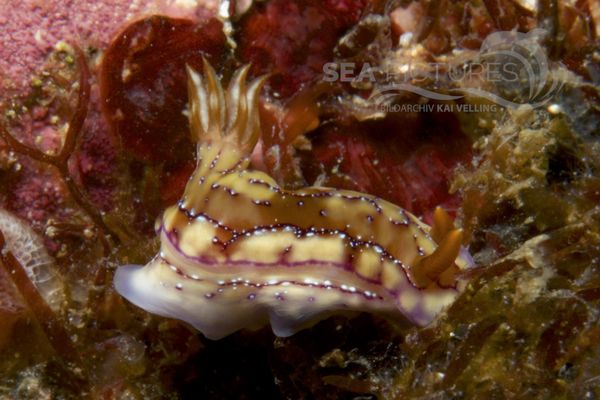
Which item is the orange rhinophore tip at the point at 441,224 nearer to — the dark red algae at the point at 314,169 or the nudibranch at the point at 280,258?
the nudibranch at the point at 280,258

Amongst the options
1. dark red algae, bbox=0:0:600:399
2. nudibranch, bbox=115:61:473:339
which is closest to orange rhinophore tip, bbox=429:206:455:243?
nudibranch, bbox=115:61:473:339

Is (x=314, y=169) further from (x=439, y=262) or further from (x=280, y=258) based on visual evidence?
(x=439, y=262)

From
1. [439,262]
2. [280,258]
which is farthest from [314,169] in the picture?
[439,262]

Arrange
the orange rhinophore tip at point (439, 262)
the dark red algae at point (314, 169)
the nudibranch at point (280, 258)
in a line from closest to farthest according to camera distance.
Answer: the orange rhinophore tip at point (439, 262) → the nudibranch at point (280, 258) → the dark red algae at point (314, 169)

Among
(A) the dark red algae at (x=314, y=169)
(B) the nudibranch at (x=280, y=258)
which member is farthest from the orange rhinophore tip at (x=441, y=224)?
(A) the dark red algae at (x=314, y=169)

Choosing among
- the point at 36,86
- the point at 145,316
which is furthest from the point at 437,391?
the point at 36,86

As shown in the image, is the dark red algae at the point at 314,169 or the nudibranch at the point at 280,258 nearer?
the nudibranch at the point at 280,258

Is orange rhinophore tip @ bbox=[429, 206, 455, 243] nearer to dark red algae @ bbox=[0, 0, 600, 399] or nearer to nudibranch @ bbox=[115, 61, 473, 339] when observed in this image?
nudibranch @ bbox=[115, 61, 473, 339]

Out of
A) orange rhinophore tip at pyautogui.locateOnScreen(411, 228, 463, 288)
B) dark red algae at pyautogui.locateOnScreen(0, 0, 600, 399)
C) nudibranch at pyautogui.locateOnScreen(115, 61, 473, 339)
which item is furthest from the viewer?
dark red algae at pyautogui.locateOnScreen(0, 0, 600, 399)

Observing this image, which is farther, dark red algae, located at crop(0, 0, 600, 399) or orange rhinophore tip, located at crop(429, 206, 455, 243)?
dark red algae, located at crop(0, 0, 600, 399)

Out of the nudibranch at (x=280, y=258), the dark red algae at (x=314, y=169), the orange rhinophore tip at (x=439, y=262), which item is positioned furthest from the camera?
the dark red algae at (x=314, y=169)
